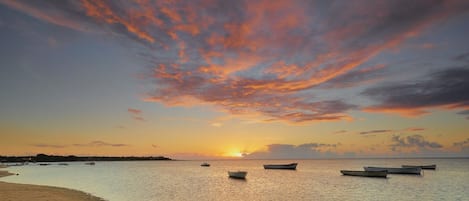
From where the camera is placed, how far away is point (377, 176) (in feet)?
302

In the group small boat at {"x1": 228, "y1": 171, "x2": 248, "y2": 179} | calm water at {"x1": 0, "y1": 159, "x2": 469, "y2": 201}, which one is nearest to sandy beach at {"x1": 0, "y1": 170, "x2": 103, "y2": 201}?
calm water at {"x1": 0, "y1": 159, "x2": 469, "y2": 201}

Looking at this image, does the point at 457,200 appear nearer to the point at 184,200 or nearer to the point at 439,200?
the point at 439,200

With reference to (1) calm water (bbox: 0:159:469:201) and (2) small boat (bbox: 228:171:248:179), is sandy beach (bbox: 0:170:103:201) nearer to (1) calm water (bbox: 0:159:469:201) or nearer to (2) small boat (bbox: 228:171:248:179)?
(1) calm water (bbox: 0:159:469:201)

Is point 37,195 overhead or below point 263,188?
overhead

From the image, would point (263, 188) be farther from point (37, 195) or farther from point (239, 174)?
point (37, 195)

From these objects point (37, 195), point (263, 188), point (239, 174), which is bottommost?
point (263, 188)

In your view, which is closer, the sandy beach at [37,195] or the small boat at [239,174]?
the sandy beach at [37,195]

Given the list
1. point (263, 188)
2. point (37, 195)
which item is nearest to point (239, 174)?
point (263, 188)

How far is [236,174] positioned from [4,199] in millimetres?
63320

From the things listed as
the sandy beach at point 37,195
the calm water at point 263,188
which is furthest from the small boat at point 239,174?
the sandy beach at point 37,195

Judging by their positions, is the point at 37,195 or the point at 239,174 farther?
the point at 239,174

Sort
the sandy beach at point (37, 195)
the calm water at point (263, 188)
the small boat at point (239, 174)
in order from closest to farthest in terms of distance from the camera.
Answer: the sandy beach at point (37, 195) → the calm water at point (263, 188) → the small boat at point (239, 174)

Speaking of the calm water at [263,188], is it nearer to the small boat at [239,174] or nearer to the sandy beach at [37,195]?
the sandy beach at [37,195]

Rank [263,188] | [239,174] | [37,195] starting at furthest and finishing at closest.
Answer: [239,174] → [263,188] → [37,195]
